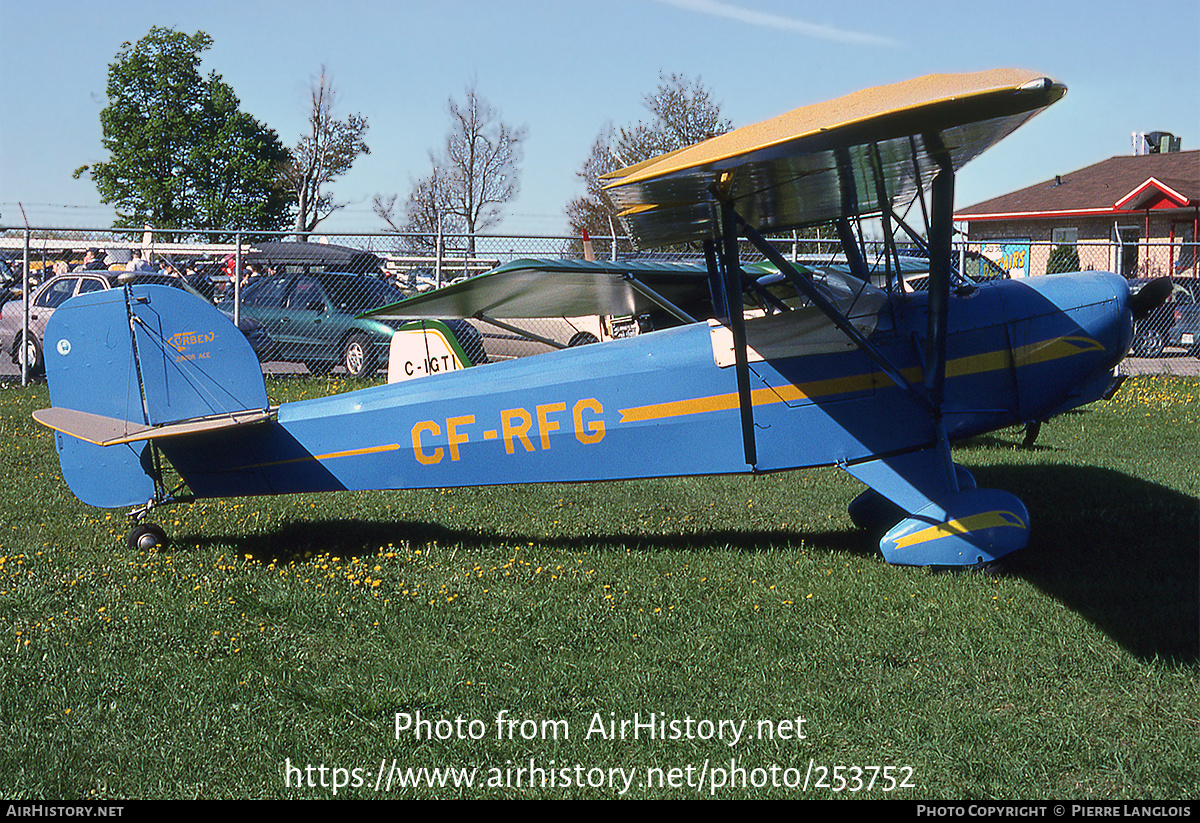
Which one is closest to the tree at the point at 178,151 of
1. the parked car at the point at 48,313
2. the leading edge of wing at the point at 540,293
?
the parked car at the point at 48,313

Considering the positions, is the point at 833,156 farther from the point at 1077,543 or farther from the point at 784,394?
the point at 1077,543

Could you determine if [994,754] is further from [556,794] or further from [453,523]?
[453,523]

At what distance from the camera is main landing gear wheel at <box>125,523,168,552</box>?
19.6 feet

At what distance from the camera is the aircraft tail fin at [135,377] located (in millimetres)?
5555

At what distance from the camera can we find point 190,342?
564 centimetres

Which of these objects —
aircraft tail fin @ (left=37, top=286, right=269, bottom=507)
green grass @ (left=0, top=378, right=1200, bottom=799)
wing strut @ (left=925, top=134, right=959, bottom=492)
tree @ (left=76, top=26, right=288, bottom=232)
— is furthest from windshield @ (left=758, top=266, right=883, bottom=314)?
tree @ (left=76, top=26, right=288, bottom=232)

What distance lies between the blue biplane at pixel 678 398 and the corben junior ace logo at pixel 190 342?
0.04ft

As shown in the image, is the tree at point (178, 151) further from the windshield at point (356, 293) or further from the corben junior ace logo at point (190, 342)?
the corben junior ace logo at point (190, 342)

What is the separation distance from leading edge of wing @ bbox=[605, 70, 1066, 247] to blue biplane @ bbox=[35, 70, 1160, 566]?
57mm

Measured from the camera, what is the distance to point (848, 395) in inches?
222

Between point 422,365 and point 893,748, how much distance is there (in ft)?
20.3

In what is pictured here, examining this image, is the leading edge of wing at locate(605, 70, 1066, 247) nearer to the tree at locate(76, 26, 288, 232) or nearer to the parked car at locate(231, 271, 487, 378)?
the parked car at locate(231, 271, 487, 378)

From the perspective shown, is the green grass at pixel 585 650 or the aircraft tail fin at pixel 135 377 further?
the aircraft tail fin at pixel 135 377
